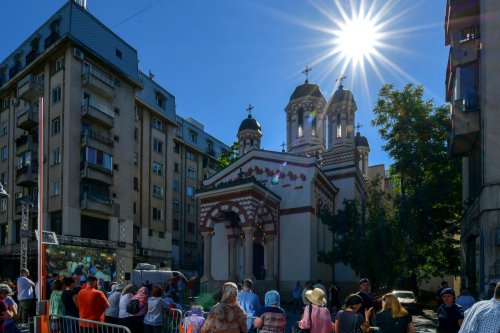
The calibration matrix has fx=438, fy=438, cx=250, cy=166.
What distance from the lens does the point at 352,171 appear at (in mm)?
32625

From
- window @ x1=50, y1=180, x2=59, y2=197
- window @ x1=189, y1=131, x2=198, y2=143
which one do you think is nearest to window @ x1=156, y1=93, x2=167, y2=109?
window @ x1=189, y1=131, x2=198, y2=143

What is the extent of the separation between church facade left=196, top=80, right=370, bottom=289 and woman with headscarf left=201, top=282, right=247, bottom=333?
18915 mm

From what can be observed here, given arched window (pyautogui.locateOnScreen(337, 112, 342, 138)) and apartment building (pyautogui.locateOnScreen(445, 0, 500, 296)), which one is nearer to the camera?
apartment building (pyautogui.locateOnScreen(445, 0, 500, 296))

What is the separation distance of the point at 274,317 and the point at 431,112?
69.7ft

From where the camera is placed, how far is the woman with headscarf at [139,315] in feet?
28.9

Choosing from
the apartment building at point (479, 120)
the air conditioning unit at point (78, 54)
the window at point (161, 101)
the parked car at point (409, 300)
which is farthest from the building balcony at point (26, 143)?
the apartment building at point (479, 120)

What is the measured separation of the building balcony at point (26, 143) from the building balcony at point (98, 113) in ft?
16.7

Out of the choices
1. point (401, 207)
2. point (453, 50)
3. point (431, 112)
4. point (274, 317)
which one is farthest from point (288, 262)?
point (274, 317)

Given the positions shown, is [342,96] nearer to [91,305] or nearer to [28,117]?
[28,117]

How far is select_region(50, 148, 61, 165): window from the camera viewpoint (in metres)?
30.4

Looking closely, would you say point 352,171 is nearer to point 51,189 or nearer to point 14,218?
point 51,189

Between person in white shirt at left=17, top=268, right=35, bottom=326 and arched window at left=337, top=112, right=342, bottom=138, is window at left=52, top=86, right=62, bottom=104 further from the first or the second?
arched window at left=337, top=112, right=342, bottom=138

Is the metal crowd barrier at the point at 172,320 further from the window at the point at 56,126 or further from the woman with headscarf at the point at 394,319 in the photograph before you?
the window at the point at 56,126

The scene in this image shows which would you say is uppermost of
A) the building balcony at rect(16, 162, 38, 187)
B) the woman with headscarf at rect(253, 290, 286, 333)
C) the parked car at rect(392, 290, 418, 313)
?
the building balcony at rect(16, 162, 38, 187)
